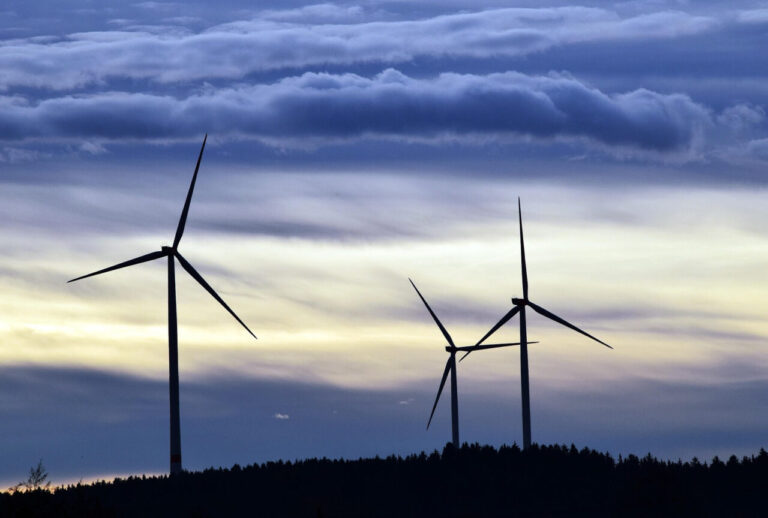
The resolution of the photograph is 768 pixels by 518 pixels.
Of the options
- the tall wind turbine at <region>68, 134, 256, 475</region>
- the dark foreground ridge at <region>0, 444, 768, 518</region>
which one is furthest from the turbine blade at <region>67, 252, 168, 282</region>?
the dark foreground ridge at <region>0, 444, 768, 518</region>

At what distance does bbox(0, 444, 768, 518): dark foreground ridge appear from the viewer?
471ft

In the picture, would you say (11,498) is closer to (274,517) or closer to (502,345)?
(274,517)

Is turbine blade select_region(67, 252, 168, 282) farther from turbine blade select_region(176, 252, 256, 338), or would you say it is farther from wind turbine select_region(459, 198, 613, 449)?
wind turbine select_region(459, 198, 613, 449)

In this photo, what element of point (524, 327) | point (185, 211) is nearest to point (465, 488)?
point (524, 327)

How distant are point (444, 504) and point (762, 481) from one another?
44470mm

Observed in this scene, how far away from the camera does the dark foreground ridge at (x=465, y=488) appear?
143625mm

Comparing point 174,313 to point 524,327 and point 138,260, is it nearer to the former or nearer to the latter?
point 138,260

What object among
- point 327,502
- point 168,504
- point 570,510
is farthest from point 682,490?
point 168,504

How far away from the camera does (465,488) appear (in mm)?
170500

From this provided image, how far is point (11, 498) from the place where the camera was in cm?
→ 8375

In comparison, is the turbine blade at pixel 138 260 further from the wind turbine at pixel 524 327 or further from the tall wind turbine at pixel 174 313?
the wind turbine at pixel 524 327

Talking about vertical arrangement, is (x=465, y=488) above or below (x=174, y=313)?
below

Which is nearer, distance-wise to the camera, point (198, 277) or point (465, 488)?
point (198, 277)

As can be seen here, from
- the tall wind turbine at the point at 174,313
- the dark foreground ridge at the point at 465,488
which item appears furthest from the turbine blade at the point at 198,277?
the dark foreground ridge at the point at 465,488
